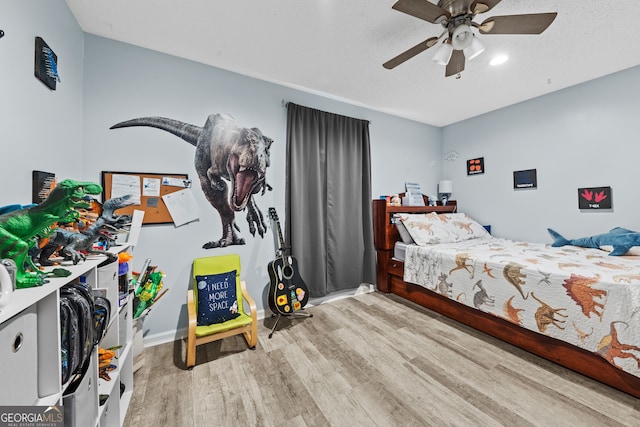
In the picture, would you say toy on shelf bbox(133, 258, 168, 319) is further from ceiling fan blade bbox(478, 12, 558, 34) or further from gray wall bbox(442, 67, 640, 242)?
gray wall bbox(442, 67, 640, 242)

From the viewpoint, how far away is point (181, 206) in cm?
222

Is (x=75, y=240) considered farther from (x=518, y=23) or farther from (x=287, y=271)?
(x=518, y=23)

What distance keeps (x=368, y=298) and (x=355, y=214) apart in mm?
1082

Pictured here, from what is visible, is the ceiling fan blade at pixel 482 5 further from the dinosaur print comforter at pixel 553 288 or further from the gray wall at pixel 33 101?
the gray wall at pixel 33 101

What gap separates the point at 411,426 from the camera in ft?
4.45

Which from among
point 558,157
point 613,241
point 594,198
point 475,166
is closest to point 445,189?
point 475,166

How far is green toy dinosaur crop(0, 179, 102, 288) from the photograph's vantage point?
73 cm

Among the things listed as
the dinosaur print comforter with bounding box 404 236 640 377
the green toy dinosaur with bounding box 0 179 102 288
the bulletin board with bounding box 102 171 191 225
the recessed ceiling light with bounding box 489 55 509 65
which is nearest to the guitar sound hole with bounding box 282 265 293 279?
the bulletin board with bounding box 102 171 191 225

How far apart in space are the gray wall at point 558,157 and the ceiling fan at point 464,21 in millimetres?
2036

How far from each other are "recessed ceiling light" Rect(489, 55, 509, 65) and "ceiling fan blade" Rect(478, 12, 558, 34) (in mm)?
832

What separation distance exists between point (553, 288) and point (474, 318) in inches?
29.0

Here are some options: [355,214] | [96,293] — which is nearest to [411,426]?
[96,293]

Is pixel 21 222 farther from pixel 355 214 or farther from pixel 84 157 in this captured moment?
pixel 355 214

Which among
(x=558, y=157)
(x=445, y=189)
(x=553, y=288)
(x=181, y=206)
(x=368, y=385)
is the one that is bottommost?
(x=368, y=385)
